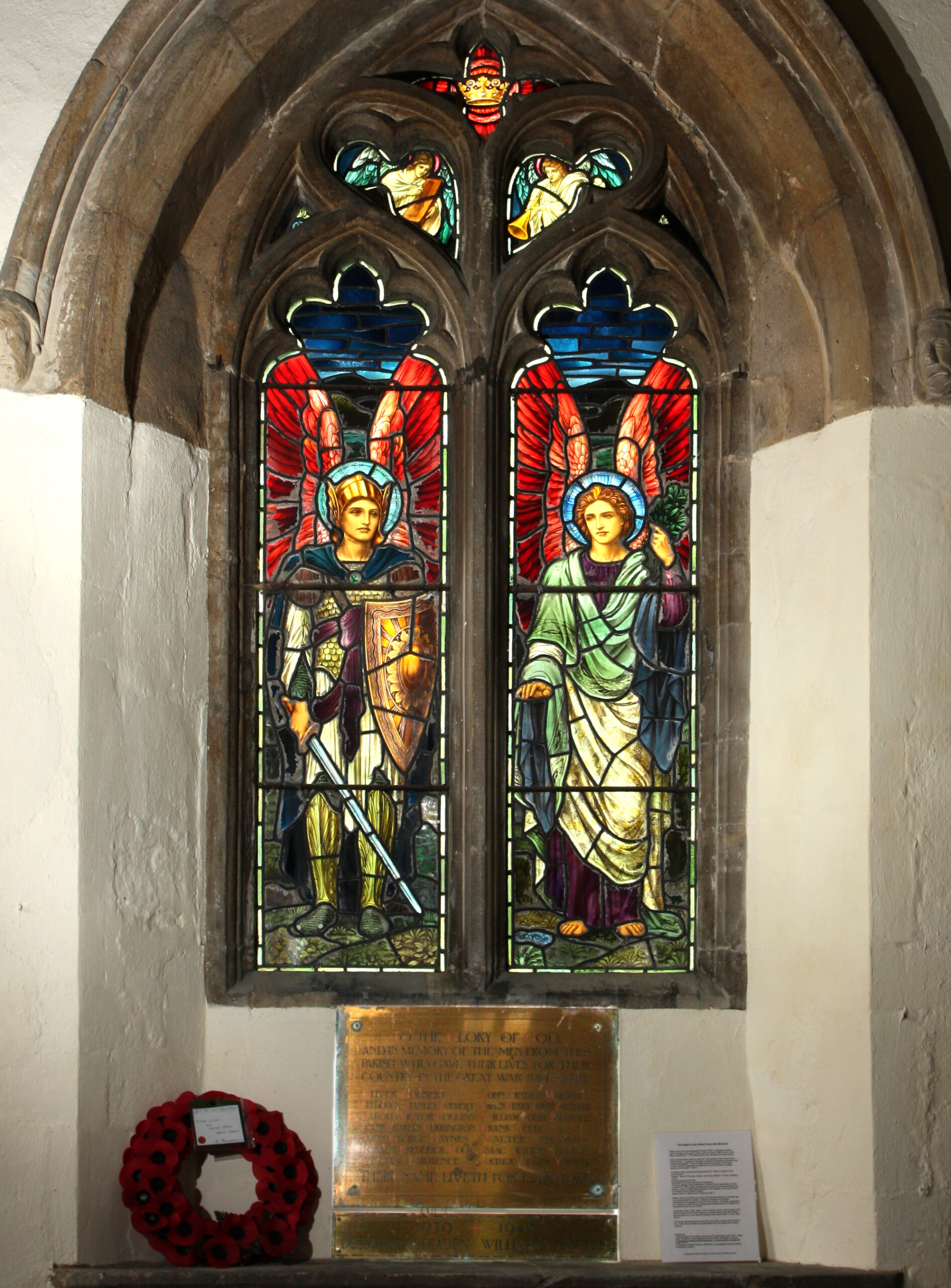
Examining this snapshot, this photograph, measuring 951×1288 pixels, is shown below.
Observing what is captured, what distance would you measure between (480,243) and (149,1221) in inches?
124

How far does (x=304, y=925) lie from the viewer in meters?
4.17

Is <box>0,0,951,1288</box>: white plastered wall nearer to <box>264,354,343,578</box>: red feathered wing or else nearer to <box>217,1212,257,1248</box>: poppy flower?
<box>217,1212,257,1248</box>: poppy flower

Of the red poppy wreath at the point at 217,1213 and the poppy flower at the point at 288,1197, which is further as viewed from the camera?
the poppy flower at the point at 288,1197

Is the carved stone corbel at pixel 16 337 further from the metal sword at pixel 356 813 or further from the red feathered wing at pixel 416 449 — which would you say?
the metal sword at pixel 356 813

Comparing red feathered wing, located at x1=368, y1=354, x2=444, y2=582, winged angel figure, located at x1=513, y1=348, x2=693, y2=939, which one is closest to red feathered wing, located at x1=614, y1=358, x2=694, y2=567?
winged angel figure, located at x1=513, y1=348, x2=693, y2=939

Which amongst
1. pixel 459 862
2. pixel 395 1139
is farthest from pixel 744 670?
pixel 395 1139

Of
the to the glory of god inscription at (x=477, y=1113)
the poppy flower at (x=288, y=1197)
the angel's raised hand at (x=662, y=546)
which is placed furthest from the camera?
the angel's raised hand at (x=662, y=546)

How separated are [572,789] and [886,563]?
1216mm

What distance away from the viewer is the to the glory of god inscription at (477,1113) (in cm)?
389

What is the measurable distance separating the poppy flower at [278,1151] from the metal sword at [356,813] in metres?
0.78

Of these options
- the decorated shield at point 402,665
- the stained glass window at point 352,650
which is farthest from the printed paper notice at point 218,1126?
the decorated shield at point 402,665

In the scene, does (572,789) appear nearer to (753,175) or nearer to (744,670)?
(744,670)

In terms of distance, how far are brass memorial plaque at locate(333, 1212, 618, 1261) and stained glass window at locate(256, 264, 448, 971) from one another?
0.74 metres

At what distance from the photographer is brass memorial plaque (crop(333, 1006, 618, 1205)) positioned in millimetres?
3896
